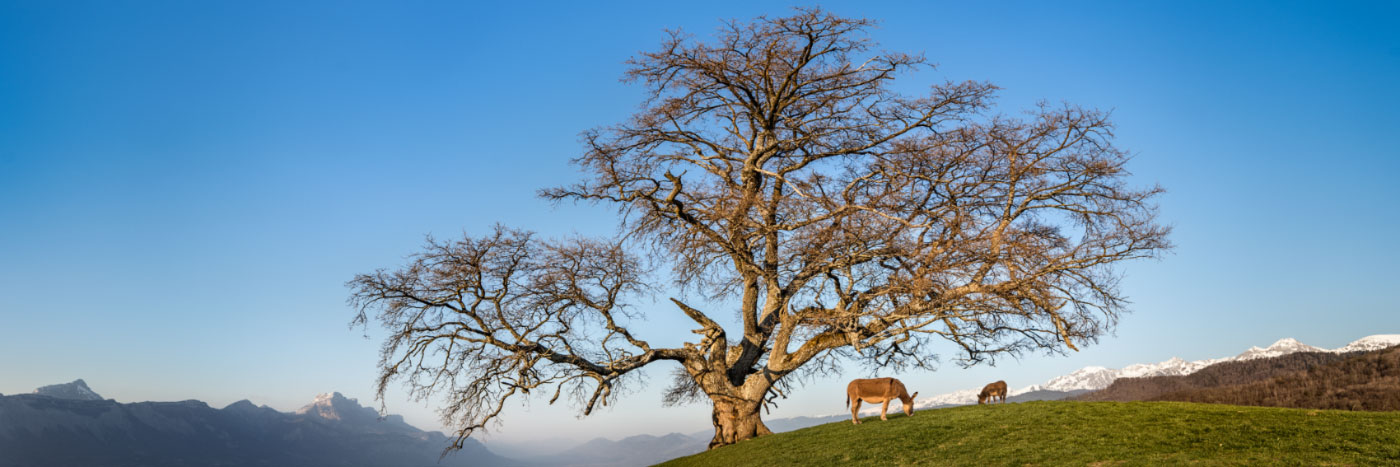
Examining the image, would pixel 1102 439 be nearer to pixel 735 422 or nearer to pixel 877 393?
pixel 877 393

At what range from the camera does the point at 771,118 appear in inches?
917

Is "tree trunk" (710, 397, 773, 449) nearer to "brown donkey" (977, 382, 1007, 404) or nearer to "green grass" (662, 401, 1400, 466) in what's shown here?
"green grass" (662, 401, 1400, 466)

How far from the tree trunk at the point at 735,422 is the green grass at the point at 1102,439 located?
311 centimetres

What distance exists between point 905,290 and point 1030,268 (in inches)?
123

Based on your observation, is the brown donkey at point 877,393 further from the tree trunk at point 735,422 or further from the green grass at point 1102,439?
the tree trunk at point 735,422

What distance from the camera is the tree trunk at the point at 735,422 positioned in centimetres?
2238

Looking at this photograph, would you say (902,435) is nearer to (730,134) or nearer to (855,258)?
(855,258)

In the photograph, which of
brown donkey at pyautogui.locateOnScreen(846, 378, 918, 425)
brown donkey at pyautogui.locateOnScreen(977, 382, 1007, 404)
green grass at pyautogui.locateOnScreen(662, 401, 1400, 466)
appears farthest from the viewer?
brown donkey at pyautogui.locateOnScreen(977, 382, 1007, 404)

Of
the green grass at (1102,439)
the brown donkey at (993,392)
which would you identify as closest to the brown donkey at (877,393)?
the green grass at (1102,439)

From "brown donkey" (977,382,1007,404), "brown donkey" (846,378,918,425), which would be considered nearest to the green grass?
"brown donkey" (846,378,918,425)

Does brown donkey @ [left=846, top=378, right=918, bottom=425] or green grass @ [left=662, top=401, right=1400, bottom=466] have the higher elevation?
brown donkey @ [left=846, top=378, right=918, bottom=425]

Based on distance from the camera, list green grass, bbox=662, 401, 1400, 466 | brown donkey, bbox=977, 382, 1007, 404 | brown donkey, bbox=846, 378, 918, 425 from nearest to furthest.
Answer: green grass, bbox=662, 401, 1400, 466
brown donkey, bbox=846, 378, 918, 425
brown donkey, bbox=977, 382, 1007, 404

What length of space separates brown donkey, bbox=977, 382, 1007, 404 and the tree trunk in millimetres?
6293

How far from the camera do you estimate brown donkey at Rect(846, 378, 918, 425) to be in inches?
773
